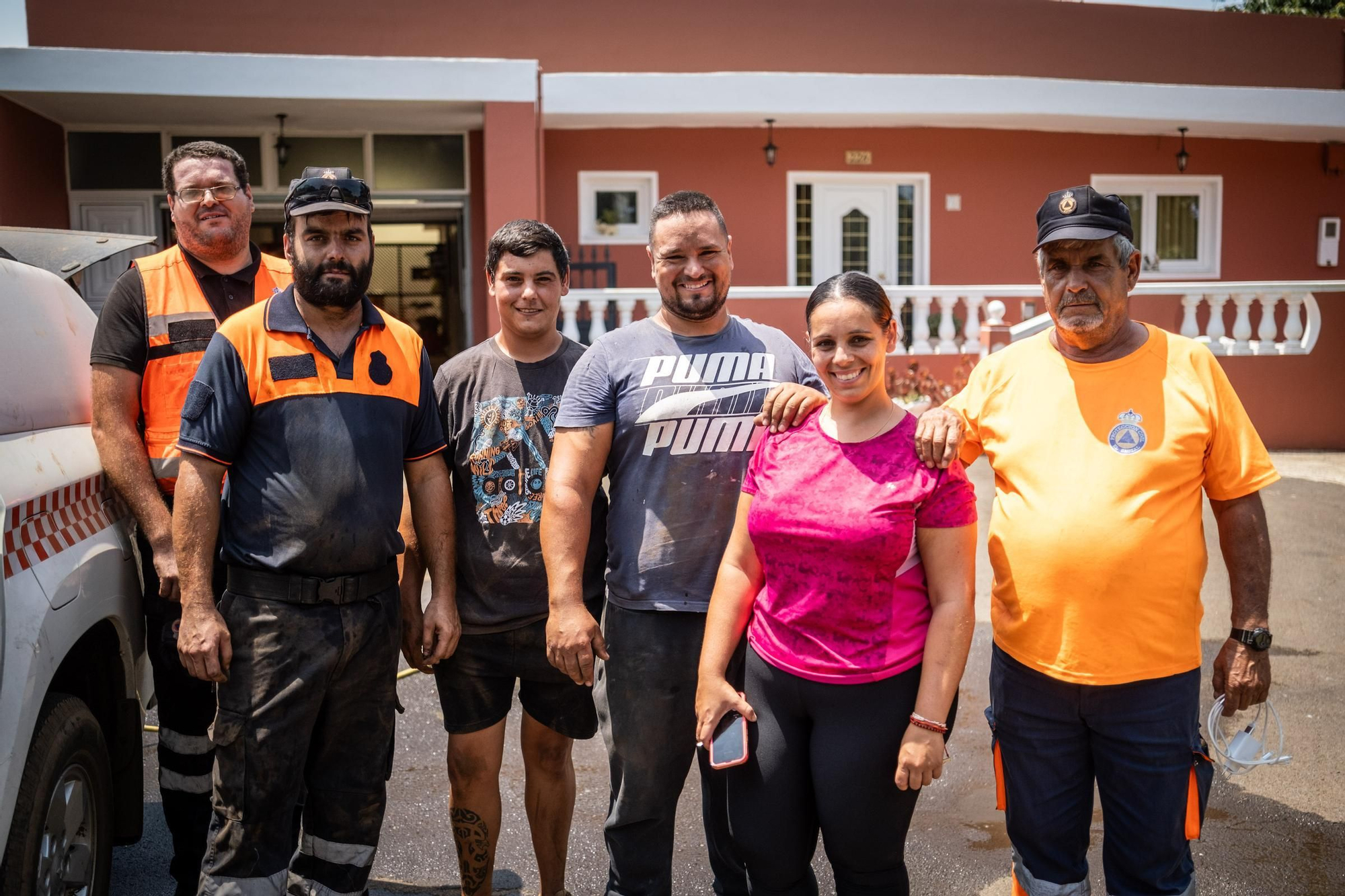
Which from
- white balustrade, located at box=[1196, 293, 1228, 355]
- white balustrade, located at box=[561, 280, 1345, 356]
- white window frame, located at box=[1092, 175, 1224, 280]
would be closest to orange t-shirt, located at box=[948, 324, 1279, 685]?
white balustrade, located at box=[561, 280, 1345, 356]

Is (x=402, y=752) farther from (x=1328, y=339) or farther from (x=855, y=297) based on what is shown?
(x=1328, y=339)

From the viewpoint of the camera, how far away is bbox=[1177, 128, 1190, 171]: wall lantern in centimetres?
1358

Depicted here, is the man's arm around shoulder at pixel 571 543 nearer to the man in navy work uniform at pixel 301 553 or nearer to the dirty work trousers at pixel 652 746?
the dirty work trousers at pixel 652 746

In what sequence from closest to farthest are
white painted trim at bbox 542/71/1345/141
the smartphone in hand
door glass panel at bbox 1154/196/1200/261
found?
1. the smartphone in hand
2. white painted trim at bbox 542/71/1345/141
3. door glass panel at bbox 1154/196/1200/261

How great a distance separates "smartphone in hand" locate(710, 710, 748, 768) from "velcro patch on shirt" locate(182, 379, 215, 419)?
1.48m

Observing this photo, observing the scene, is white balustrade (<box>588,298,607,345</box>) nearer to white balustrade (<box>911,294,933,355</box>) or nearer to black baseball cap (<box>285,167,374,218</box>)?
white balustrade (<box>911,294,933,355</box>)

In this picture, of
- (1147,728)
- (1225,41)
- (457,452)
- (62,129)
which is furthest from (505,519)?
(1225,41)

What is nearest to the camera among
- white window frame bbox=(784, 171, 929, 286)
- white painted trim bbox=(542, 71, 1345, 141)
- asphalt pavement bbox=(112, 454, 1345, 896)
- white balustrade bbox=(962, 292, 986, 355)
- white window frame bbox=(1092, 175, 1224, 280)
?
asphalt pavement bbox=(112, 454, 1345, 896)

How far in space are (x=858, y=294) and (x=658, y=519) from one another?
78 centimetres

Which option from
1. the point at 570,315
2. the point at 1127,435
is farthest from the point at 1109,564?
the point at 570,315

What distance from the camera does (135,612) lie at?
310 cm

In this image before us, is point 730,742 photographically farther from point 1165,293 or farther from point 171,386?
point 1165,293

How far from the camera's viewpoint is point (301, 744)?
8.96 ft

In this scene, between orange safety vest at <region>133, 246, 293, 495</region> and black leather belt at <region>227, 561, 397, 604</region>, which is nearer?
black leather belt at <region>227, 561, 397, 604</region>
